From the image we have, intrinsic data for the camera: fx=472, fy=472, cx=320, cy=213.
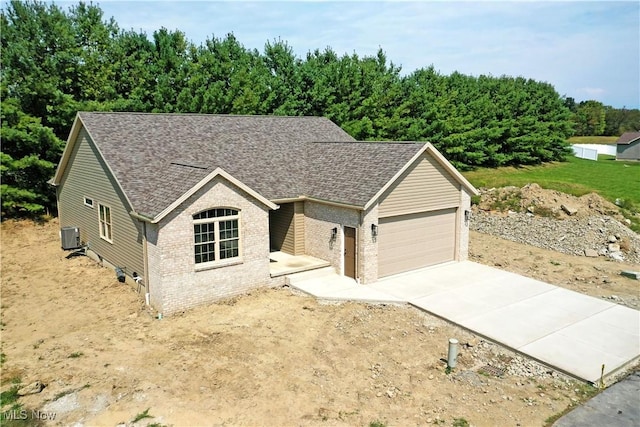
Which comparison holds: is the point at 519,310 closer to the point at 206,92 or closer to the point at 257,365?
the point at 257,365

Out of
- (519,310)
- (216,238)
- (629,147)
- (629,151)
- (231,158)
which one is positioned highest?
(629,147)

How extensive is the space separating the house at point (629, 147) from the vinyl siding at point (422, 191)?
186 ft

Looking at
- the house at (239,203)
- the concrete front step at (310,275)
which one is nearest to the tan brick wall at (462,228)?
the house at (239,203)

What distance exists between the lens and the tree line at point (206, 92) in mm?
25828

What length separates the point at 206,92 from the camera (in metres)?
31.3

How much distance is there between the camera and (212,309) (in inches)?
577

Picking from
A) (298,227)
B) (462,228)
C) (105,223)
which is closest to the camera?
(105,223)

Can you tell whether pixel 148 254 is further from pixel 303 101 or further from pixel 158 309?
pixel 303 101

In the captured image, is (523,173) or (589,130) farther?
(589,130)

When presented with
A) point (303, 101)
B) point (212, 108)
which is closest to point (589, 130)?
point (303, 101)

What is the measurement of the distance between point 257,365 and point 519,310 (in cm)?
839

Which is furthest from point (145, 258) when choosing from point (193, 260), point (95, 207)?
point (95, 207)

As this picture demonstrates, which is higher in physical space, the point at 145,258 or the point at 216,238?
the point at 216,238

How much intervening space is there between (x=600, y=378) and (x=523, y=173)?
38578 millimetres
